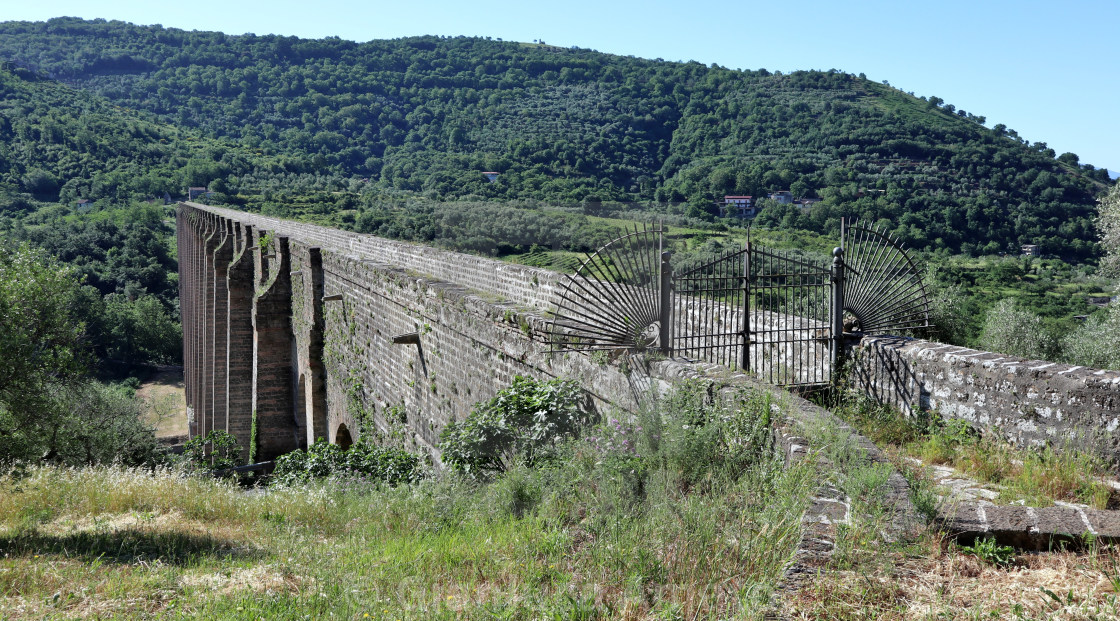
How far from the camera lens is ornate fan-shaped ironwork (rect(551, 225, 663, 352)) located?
5.38 m

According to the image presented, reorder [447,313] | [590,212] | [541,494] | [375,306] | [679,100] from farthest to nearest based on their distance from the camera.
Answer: [679,100] → [590,212] → [375,306] → [447,313] → [541,494]

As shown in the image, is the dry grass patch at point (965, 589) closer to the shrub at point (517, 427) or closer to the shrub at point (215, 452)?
the shrub at point (517, 427)

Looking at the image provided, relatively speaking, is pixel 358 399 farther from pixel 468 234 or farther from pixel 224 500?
pixel 468 234

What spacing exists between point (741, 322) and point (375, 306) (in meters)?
5.29

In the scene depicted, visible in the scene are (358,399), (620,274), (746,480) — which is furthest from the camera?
(358,399)

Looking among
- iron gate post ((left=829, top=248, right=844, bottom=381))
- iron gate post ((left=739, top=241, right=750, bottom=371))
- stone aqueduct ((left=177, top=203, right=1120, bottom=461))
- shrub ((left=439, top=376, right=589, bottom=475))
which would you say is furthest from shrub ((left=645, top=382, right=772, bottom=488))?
iron gate post ((left=829, top=248, right=844, bottom=381))

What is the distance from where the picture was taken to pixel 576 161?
53812mm

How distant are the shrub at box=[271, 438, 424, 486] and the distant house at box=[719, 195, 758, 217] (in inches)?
904

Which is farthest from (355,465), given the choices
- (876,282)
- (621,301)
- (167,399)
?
(167,399)

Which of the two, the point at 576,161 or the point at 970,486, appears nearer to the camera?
the point at 970,486

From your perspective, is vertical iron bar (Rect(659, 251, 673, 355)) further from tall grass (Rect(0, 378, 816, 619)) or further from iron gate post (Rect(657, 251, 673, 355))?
tall grass (Rect(0, 378, 816, 619))

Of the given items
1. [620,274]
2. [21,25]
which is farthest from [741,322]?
[21,25]

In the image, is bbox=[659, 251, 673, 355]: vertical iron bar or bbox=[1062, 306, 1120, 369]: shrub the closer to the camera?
bbox=[659, 251, 673, 355]: vertical iron bar

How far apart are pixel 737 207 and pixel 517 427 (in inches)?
1065
